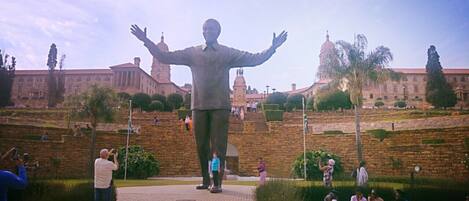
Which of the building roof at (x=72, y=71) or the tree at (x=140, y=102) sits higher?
the building roof at (x=72, y=71)

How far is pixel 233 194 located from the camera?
21.9 ft

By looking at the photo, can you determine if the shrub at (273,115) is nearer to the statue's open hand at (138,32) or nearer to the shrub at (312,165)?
the shrub at (312,165)

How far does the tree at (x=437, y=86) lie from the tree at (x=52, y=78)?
6230cm

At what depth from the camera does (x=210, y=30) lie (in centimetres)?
715

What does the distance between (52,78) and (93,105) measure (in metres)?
51.3

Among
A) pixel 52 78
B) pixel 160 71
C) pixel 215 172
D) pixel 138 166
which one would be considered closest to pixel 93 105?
pixel 138 166

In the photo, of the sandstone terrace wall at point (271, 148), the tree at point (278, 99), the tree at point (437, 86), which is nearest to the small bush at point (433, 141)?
the sandstone terrace wall at point (271, 148)

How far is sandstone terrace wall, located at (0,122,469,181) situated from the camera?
25.3 metres

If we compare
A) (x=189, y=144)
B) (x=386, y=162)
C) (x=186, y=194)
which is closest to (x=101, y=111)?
(x=189, y=144)

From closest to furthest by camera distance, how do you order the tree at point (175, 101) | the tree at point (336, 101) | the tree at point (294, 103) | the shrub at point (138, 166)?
the shrub at point (138, 166) → the tree at point (336, 101) → the tree at point (294, 103) → the tree at point (175, 101)

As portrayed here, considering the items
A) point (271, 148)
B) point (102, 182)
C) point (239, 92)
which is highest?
point (239, 92)

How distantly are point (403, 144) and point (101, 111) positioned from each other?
2103cm

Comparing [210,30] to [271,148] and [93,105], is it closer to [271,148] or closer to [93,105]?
[93,105]

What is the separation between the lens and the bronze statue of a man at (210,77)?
6930 millimetres
